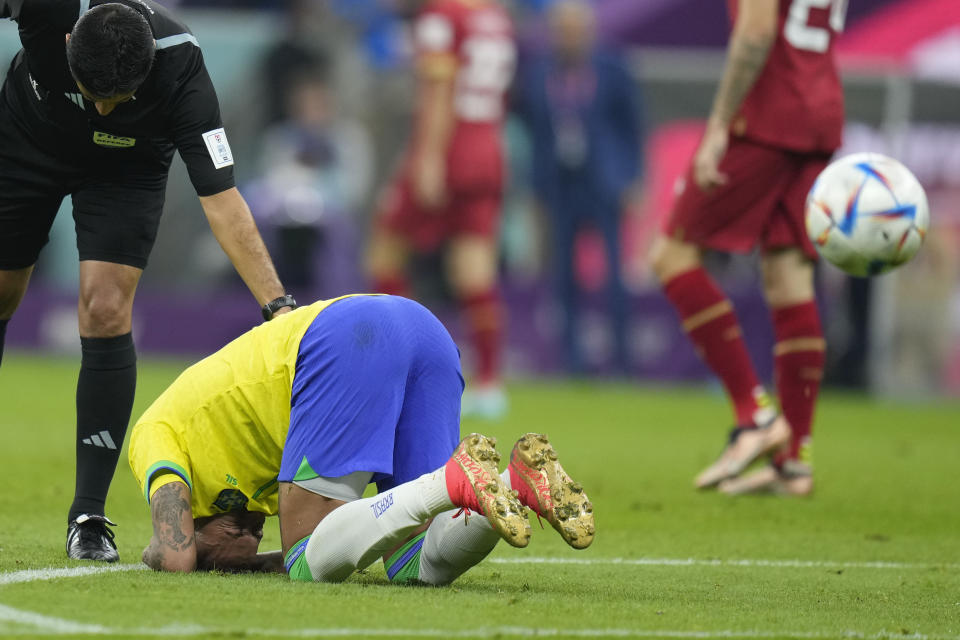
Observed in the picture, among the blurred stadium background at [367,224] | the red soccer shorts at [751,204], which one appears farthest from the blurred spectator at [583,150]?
the red soccer shorts at [751,204]

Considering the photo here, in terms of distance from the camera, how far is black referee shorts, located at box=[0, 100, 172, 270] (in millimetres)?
4832

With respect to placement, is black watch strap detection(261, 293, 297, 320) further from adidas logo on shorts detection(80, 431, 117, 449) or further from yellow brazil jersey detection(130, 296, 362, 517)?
adidas logo on shorts detection(80, 431, 117, 449)

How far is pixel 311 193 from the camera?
1413 cm

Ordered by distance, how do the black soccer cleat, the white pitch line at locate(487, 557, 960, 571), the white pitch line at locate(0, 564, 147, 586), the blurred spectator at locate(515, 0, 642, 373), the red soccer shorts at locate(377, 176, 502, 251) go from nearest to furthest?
the white pitch line at locate(0, 564, 147, 586) → the black soccer cleat → the white pitch line at locate(487, 557, 960, 571) → the red soccer shorts at locate(377, 176, 502, 251) → the blurred spectator at locate(515, 0, 642, 373)

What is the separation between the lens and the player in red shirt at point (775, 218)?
271 inches

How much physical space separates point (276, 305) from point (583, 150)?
30.8ft

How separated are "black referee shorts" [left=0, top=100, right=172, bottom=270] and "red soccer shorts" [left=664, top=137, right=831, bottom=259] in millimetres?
2827

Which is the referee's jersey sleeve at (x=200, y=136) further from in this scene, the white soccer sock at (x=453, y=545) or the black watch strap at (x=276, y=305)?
the white soccer sock at (x=453, y=545)

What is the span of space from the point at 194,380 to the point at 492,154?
7009 millimetres

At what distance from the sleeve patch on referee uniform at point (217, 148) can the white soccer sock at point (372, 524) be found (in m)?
1.22

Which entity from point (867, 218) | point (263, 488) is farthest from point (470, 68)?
point (263, 488)

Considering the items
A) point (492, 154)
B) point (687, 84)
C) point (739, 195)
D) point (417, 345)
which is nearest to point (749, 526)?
point (739, 195)

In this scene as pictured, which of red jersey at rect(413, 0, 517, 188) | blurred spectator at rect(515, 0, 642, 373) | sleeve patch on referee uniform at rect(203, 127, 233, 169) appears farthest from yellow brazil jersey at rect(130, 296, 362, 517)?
blurred spectator at rect(515, 0, 642, 373)

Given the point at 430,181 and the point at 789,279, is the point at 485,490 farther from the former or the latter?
the point at 430,181
